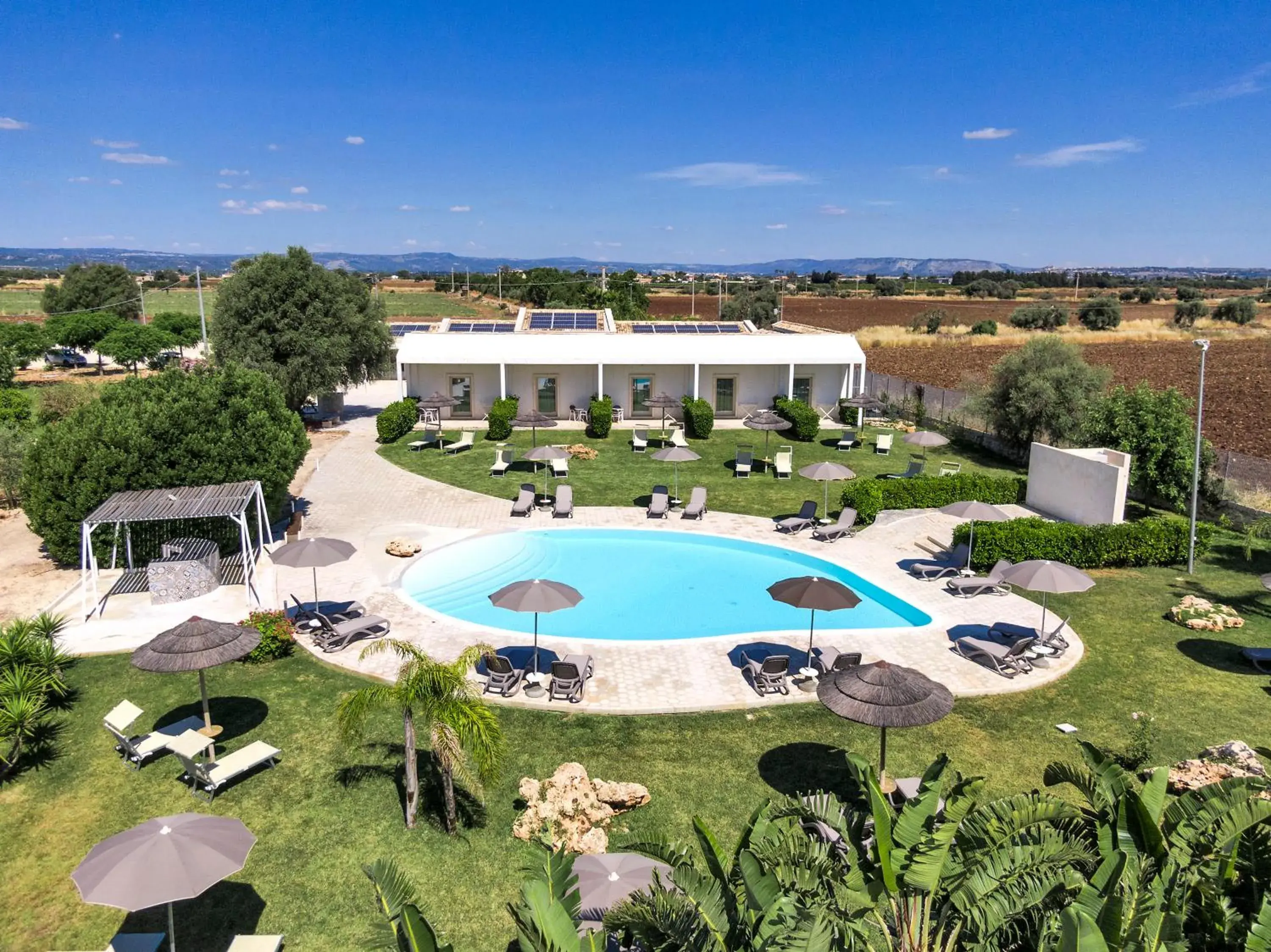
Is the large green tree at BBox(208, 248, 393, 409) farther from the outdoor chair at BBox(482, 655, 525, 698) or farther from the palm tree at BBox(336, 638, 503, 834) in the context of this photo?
the palm tree at BBox(336, 638, 503, 834)

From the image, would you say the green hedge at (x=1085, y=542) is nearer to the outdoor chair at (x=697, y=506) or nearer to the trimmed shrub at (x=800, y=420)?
the outdoor chair at (x=697, y=506)

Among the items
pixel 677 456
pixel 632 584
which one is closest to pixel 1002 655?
pixel 632 584

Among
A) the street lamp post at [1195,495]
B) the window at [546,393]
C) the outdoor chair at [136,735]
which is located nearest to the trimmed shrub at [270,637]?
the outdoor chair at [136,735]

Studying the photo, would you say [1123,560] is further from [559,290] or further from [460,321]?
[559,290]

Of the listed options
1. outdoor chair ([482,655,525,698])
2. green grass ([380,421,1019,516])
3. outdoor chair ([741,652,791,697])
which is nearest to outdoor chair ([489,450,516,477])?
green grass ([380,421,1019,516])

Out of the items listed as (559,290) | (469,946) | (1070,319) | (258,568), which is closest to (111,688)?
(258,568)

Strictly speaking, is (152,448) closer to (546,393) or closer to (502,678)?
(502,678)
